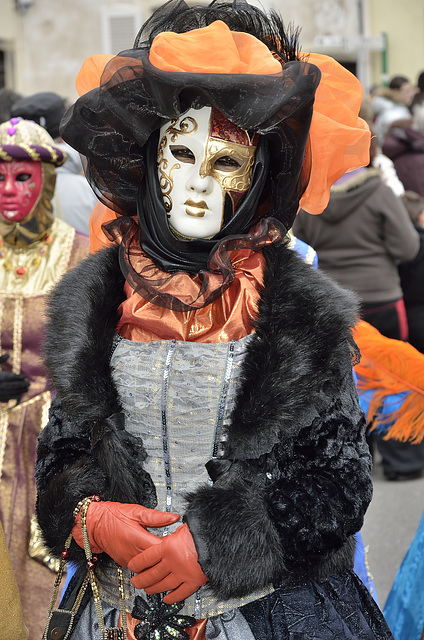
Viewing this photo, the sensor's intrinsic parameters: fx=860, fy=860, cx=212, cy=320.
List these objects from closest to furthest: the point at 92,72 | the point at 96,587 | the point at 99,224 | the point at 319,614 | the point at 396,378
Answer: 1. the point at 319,614
2. the point at 96,587
3. the point at 92,72
4. the point at 99,224
5. the point at 396,378

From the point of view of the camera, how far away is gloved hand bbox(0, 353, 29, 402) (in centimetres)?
328

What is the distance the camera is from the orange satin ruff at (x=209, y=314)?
6.22 ft

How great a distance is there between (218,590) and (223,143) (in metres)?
0.94

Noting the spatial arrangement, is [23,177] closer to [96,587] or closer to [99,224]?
[99,224]

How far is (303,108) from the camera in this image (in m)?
1.84

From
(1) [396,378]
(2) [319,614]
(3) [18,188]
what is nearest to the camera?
(2) [319,614]

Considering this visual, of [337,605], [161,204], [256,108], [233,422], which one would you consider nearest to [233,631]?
[337,605]

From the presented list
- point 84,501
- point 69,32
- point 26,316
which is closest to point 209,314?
point 84,501

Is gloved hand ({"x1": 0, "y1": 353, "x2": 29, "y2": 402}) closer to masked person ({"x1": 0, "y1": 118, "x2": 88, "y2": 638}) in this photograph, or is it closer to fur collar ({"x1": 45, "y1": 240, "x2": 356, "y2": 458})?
masked person ({"x1": 0, "y1": 118, "x2": 88, "y2": 638})

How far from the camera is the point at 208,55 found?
1.80 metres

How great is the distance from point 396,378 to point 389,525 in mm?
2402

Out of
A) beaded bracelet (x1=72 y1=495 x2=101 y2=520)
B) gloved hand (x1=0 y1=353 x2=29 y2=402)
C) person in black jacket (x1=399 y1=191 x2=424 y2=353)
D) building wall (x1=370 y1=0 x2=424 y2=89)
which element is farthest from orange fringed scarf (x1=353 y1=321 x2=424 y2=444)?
building wall (x1=370 y1=0 x2=424 y2=89)

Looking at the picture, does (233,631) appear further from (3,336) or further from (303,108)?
(3,336)

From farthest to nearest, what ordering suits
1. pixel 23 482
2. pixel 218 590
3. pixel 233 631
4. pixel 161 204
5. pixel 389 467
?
pixel 389 467
pixel 23 482
pixel 161 204
pixel 233 631
pixel 218 590
